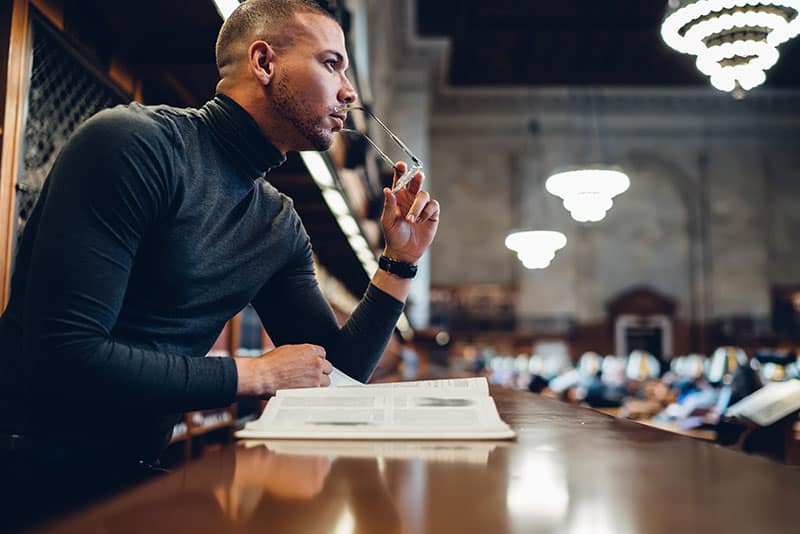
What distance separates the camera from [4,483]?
0.71 metres

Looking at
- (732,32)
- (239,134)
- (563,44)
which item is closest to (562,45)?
(563,44)

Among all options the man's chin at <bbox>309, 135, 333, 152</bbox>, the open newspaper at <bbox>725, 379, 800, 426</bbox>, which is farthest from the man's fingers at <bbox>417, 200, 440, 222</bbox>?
the open newspaper at <bbox>725, 379, 800, 426</bbox>

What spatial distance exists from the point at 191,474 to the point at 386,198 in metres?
0.88

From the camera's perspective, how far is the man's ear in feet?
4.24

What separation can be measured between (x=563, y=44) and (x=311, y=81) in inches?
476

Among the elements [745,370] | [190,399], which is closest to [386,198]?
[190,399]

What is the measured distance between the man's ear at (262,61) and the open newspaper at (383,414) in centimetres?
62

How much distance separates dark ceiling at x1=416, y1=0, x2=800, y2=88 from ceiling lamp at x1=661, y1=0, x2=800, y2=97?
6572 mm

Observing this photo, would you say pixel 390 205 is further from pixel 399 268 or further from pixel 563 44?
pixel 563 44

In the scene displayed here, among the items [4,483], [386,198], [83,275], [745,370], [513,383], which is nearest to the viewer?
[4,483]

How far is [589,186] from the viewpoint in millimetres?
6617

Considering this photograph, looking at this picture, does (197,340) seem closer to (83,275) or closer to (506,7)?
(83,275)

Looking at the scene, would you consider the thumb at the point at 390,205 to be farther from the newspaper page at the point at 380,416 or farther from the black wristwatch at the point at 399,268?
the newspaper page at the point at 380,416

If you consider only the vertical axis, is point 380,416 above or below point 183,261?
below
